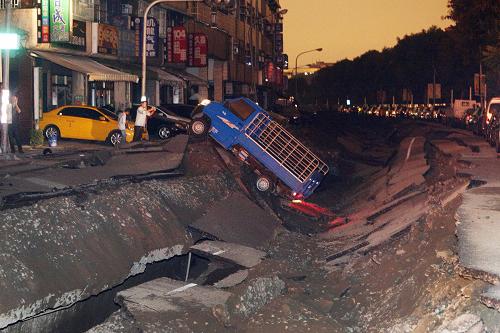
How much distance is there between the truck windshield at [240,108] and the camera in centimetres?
1981

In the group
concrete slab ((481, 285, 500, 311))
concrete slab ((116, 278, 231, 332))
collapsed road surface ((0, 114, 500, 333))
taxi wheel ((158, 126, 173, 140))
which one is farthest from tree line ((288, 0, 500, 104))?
concrete slab ((481, 285, 500, 311))

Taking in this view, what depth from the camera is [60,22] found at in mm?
31516

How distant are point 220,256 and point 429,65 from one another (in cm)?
9499

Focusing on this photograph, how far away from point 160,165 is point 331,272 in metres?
6.61

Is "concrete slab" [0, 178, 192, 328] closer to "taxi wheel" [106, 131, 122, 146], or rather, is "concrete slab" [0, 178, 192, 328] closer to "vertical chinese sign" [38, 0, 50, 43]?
"taxi wheel" [106, 131, 122, 146]

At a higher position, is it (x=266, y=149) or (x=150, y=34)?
(x=150, y=34)

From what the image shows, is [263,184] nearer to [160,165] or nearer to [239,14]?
[160,165]

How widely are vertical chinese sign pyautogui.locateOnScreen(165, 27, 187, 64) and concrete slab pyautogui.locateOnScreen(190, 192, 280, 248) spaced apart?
31720 mm

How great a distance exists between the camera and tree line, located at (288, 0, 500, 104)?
170 feet

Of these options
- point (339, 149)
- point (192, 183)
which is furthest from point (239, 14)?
point (192, 183)

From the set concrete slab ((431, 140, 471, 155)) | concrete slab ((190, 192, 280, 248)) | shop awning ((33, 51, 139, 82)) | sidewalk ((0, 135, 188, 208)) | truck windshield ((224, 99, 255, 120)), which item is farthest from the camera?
shop awning ((33, 51, 139, 82))

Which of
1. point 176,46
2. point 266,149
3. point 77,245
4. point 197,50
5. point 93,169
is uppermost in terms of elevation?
point 197,50

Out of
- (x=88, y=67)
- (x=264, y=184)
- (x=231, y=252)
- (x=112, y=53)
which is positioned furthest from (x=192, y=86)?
(x=231, y=252)

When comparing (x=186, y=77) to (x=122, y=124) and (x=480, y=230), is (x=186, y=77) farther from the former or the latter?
(x=480, y=230)
